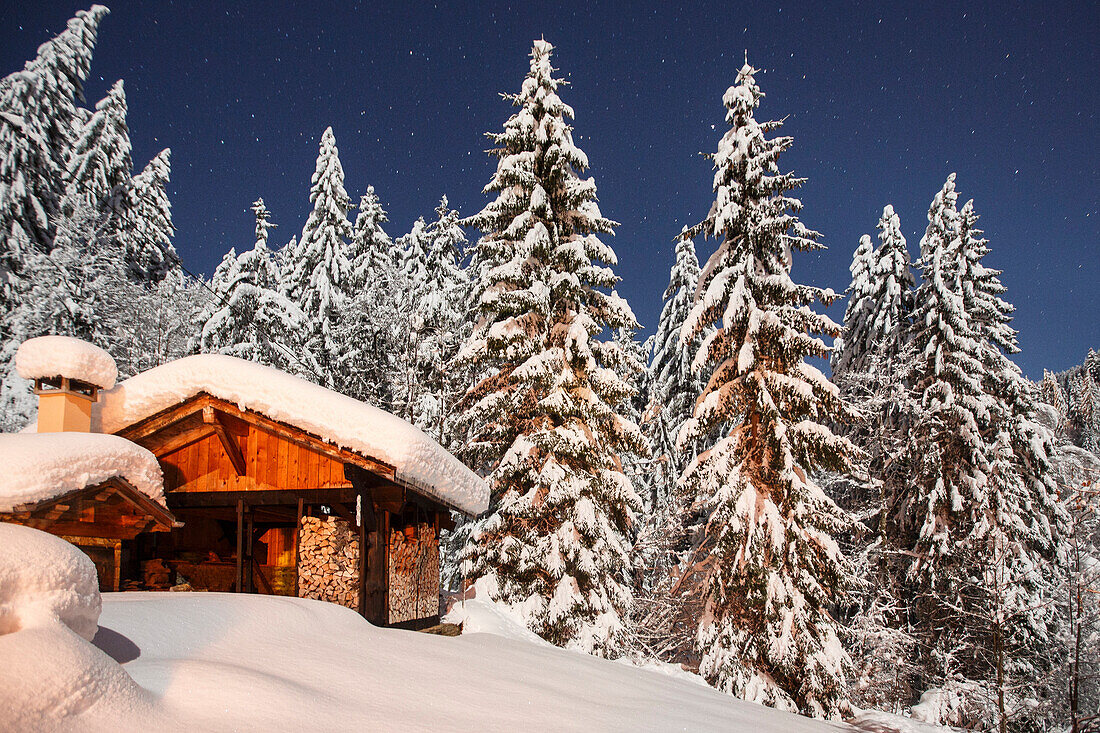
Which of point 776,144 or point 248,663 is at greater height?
point 776,144

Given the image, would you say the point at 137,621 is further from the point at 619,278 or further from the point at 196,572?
the point at 619,278

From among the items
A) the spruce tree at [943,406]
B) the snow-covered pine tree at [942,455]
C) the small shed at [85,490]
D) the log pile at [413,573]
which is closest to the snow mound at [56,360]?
the small shed at [85,490]

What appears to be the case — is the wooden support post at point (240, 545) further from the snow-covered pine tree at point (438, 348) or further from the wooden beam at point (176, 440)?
the snow-covered pine tree at point (438, 348)

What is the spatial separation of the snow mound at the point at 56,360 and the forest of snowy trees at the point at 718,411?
7795mm

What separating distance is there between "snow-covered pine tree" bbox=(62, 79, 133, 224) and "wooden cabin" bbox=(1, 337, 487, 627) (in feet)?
62.6

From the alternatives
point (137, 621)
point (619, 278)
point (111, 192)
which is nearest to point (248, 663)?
point (137, 621)

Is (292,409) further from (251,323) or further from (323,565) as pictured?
(251,323)

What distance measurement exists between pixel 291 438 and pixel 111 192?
25014mm

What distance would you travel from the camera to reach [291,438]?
37.1 feet

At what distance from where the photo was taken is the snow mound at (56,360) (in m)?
10.7

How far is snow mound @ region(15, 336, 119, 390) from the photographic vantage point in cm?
1073

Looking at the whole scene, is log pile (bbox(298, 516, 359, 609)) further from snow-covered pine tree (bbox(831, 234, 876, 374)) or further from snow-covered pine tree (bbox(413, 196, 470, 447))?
snow-covered pine tree (bbox(831, 234, 876, 374))

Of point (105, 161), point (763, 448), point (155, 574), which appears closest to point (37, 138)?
point (105, 161)

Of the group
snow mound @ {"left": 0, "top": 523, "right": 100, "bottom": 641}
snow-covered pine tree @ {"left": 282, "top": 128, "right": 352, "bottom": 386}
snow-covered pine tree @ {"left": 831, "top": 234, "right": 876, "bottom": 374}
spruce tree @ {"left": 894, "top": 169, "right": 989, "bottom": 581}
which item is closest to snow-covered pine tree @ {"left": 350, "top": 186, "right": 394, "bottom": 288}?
snow-covered pine tree @ {"left": 282, "top": 128, "right": 352, "bottom": 386}
